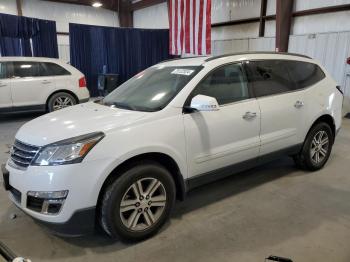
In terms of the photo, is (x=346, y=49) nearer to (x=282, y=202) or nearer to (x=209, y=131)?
(x=282, y=202)

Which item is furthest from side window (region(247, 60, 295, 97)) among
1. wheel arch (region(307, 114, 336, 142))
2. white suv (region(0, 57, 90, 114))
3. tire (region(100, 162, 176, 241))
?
white suv (region(0, 57, 90, 114))

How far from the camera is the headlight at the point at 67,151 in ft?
7.02

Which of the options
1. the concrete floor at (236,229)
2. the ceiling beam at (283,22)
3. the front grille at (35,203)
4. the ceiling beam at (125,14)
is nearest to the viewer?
the front grille at (35,203)

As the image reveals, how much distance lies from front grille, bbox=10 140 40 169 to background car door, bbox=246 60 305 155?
2.09 metres

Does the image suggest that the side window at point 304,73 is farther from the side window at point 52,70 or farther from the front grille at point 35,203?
the side window at point 52,70

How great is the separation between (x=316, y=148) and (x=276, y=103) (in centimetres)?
105

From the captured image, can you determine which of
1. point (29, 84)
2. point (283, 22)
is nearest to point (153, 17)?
point (283, 22)

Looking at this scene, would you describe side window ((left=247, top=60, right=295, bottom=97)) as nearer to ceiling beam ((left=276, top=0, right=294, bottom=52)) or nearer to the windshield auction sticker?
the windshield auction sticker

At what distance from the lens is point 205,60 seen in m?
2.99

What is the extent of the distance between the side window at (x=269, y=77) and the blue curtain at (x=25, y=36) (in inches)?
352

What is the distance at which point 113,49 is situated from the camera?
11.6 metres

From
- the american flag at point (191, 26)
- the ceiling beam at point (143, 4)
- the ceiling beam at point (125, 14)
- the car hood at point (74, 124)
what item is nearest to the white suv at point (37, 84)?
the american flag at point (191, 26)

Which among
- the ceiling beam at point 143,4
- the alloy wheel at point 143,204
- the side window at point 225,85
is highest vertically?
the ceiling beam at point 143,4

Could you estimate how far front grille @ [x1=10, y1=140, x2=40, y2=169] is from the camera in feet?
7.45
